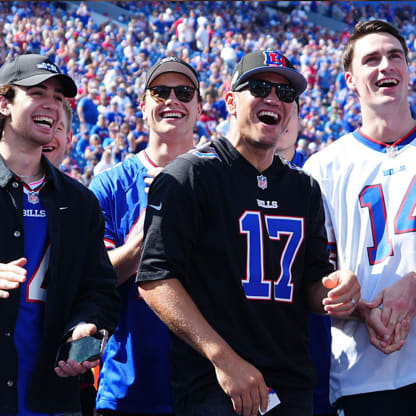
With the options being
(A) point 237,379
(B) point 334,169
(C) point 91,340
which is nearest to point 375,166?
(B) point 334,169

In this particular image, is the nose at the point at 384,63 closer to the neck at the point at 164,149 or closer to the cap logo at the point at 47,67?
the neck at the point at 164,149

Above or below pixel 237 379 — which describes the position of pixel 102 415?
below

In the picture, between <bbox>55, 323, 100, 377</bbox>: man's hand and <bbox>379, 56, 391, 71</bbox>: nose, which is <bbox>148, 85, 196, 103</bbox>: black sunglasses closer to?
<bbox>379, 56, 391, 71</bbox>: nose

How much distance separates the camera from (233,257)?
2568 mm

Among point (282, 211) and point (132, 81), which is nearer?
point (282, 211)

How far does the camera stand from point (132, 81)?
738 inches

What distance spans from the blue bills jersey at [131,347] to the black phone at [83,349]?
575 mm

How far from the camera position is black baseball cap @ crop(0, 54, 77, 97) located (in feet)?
9.57

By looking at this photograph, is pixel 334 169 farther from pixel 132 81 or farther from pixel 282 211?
pixel 132 81

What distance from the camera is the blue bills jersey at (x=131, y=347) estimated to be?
3182mm

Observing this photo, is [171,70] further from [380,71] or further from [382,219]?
[382,219]

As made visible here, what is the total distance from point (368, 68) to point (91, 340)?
1.83 metres

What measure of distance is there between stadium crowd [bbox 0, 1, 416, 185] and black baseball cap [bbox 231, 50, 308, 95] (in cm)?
900

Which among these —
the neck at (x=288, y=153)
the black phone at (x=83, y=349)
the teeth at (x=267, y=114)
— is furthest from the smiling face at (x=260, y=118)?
the neck at (x=288, y=153)
